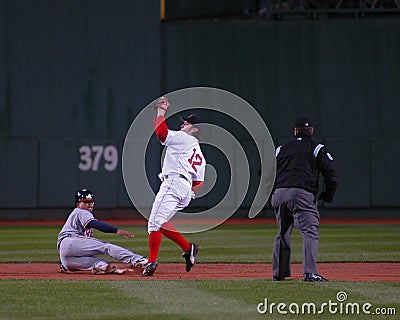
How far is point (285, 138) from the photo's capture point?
91.5 ft

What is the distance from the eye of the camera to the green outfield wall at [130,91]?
27.8 metres

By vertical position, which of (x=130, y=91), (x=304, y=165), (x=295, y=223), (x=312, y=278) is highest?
(x=130, y=91)

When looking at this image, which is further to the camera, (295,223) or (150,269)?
(150,269)

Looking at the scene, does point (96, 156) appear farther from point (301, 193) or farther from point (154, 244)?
point (301, 193)

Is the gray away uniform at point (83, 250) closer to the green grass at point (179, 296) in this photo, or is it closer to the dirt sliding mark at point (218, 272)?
the dirt sliding mark at point (218, 272)

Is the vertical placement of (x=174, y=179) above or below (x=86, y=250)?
above

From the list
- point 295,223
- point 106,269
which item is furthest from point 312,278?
point 106,269

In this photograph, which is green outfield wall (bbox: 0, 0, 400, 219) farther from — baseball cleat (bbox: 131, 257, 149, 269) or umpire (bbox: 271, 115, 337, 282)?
umpire (bbox: 271, 115, 337, 282)

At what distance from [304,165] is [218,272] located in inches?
103

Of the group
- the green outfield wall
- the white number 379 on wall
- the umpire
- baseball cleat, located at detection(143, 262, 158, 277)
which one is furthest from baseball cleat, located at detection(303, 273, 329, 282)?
the white number 379 on wall

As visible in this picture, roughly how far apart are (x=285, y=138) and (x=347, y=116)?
1.85 m

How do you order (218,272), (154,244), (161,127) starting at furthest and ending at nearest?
1. (218,272)
2. (154,244)
3. (161,127)

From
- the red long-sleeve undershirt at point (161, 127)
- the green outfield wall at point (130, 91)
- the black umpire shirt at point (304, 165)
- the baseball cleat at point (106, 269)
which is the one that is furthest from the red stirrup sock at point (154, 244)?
the green outfield wall at point (130, 91)

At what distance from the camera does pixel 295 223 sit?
1170cm
